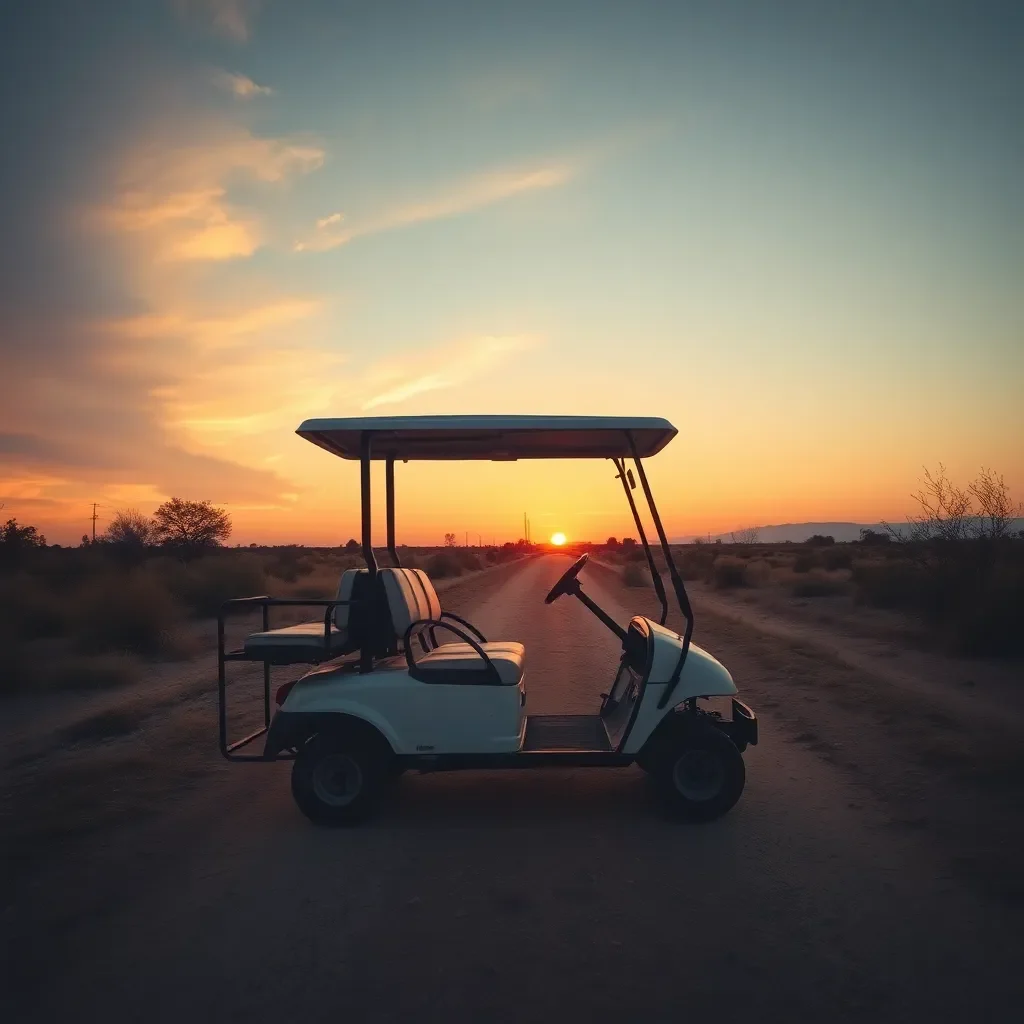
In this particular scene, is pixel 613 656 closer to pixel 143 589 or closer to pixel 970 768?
pixel 970 768

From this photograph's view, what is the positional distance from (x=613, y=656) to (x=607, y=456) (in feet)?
23.7

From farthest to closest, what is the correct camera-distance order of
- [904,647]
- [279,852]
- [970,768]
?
[904,647] < [970,768] < [279,852]

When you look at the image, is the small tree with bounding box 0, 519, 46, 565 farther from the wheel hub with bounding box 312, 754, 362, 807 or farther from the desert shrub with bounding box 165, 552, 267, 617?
the wheel hub with bounding box 312, 754, 362, 807

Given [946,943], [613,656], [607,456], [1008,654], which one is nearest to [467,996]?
[946,943]

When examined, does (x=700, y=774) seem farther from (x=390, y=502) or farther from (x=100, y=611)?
(x=100, y=611)

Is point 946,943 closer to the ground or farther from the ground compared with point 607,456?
closer to the ground

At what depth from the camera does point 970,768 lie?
692cm

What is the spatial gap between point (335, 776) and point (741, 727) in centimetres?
275

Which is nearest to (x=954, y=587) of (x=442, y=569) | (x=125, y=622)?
(x=125, y=622)

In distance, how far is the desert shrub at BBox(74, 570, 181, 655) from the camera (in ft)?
49.6

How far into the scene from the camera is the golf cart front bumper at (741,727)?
583cm

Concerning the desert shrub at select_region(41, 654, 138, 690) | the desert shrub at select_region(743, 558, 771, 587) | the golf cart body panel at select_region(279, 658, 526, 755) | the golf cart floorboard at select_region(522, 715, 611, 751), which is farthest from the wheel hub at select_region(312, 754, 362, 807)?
the desert shrub at select_region(743, 558, 771, 587)

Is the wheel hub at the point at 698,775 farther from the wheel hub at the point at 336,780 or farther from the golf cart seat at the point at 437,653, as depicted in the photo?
the wheel hub at the point at 336,780

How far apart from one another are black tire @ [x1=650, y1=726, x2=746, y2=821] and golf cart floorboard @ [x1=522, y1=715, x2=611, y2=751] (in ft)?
1.39
